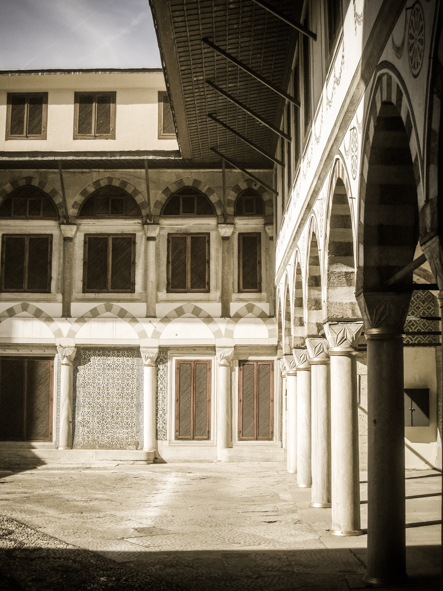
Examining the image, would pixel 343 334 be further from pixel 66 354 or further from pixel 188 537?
pixel 66 354

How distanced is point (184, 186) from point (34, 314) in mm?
5062

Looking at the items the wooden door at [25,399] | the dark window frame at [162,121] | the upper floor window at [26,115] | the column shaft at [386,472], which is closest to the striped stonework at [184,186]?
the dark window frame at [162,121]

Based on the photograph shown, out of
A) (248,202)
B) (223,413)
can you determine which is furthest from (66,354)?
(248,202)

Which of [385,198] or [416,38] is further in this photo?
[385,198]

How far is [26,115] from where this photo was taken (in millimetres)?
22141

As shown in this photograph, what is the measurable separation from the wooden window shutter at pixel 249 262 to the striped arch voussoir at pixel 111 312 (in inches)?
108

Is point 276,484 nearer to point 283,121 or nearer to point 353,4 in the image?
point 283,121

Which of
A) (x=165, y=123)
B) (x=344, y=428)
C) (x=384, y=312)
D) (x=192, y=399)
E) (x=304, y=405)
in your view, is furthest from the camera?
(x=165, y=123)

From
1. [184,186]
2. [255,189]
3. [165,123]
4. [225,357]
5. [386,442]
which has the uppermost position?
[165,123]

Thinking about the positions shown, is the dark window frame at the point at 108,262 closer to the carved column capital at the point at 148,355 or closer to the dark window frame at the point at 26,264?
the dark window frame at the point at 26,264

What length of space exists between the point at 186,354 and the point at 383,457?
14110 millimetres

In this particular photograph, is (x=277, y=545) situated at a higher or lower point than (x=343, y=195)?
lower

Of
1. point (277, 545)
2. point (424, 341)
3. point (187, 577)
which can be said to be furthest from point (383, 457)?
point (424, 341)

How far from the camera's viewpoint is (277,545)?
32.1ft
